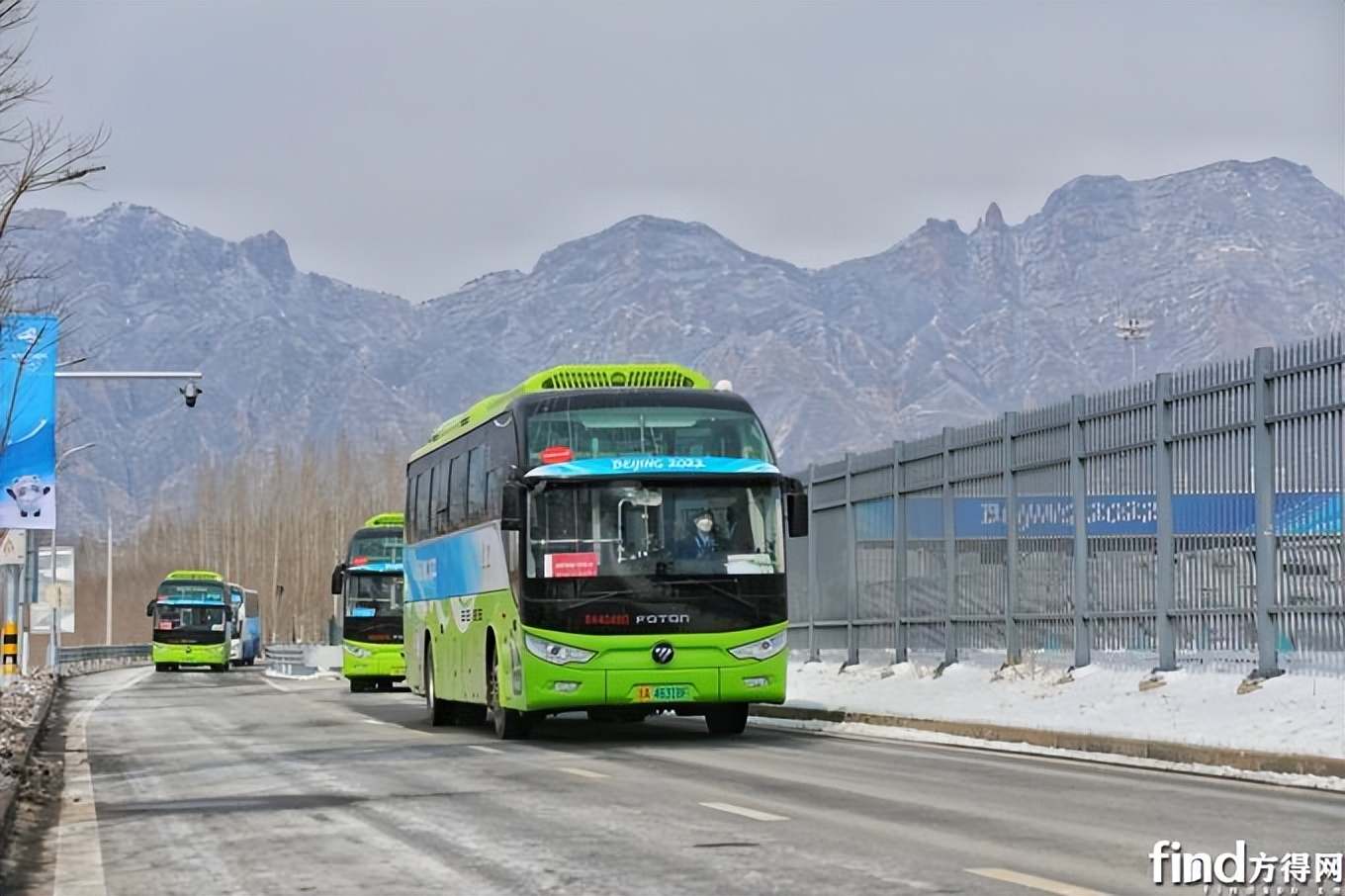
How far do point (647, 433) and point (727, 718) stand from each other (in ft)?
11.2

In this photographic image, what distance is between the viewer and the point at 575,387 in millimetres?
23891

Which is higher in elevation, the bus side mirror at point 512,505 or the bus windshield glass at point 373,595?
the bus side mirror at point 512,505

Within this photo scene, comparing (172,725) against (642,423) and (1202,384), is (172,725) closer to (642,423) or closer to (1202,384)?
(642,423)

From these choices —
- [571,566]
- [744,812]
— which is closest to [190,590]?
[571,566]

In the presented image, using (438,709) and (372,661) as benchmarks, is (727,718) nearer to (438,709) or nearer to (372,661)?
(438,709)

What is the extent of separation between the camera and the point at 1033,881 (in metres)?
9.91

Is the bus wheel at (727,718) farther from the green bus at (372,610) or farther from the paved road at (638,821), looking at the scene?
the green bus at (372,610)

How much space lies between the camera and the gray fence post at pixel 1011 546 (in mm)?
24516

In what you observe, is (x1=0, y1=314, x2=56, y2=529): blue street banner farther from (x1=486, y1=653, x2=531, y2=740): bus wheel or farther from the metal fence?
the metal fence

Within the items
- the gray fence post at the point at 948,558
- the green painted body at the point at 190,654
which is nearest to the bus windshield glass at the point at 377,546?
the gray fence post at the point at 948,558

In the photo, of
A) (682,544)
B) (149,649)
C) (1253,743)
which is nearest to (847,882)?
(1253,743)

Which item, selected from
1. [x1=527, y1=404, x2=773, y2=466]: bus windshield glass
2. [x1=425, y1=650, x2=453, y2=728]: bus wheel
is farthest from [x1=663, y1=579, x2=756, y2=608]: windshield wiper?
[x1=425, y1=650, x2=453, y2=728]: bus wheel

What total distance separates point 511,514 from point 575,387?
2.16 metres

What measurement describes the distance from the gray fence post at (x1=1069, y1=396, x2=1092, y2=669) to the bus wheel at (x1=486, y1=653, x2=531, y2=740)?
234 inches
